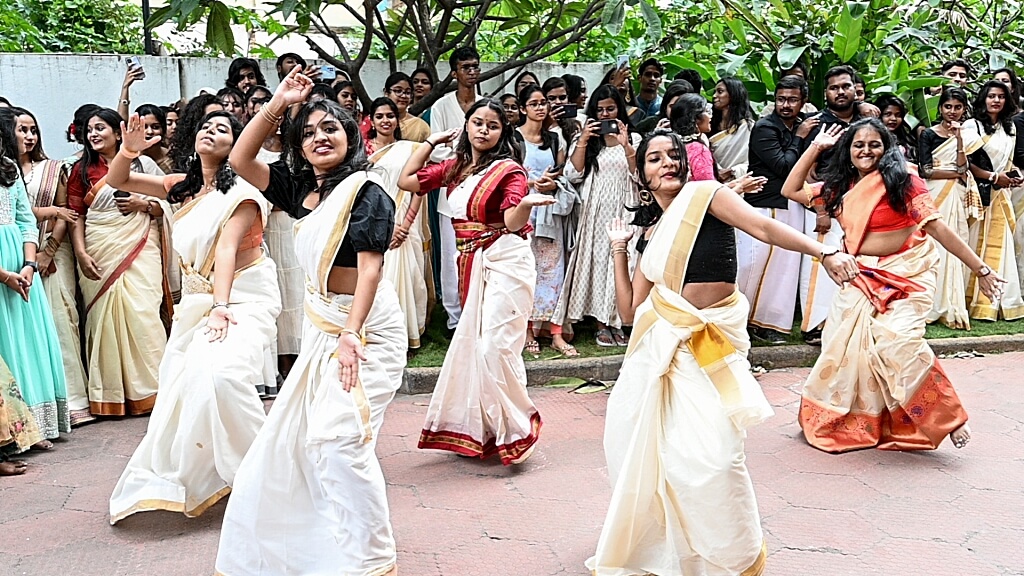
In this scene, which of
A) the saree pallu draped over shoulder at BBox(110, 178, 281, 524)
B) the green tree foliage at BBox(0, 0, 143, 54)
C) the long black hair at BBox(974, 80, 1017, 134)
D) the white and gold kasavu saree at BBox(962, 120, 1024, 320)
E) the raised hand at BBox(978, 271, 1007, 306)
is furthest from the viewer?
the green tree foliage at BBox(0, 0, 143, 54)

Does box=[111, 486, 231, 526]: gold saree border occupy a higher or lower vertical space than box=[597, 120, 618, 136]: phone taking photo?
lower

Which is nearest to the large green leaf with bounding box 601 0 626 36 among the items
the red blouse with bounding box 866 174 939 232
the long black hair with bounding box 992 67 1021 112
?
the red blouse with bounding box 866 174 939 232

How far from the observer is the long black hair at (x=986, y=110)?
26.8 feet

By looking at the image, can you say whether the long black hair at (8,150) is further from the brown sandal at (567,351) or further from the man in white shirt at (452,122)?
the brown sandal at (567,351)

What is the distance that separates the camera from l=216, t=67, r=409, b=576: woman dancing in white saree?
3.65 meters

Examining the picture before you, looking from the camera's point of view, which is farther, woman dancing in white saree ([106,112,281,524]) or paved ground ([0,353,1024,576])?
woman dancing in white saree ([106,112,281,524])

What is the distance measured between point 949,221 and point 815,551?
4.87m

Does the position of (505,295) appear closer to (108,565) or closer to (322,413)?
(322,413)

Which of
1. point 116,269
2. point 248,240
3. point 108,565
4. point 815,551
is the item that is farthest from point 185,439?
point 815,551

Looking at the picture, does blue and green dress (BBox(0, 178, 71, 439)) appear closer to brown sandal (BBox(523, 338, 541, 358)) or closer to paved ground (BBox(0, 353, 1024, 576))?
paved ground (BBox(0, 353, 1024, 576))

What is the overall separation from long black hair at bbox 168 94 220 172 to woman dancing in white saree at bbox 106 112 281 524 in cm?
21

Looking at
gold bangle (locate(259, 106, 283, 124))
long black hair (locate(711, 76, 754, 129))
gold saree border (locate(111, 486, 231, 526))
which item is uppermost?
long black hair (locate(711, 76, 754, 129))

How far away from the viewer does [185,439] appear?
435 centimetres

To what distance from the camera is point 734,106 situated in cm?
742
